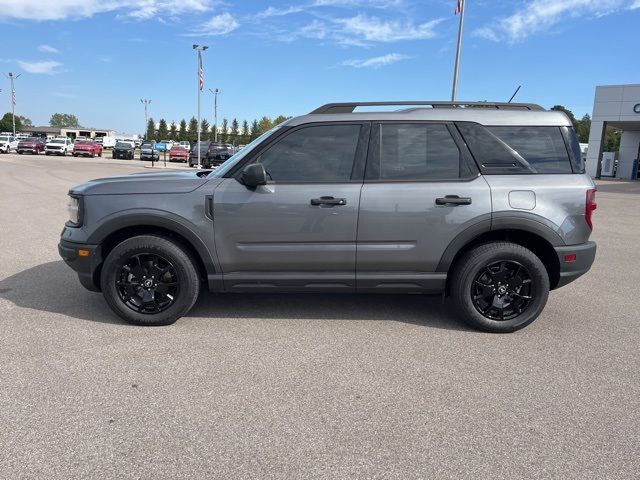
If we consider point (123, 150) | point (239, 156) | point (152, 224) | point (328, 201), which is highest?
point (123, 150)

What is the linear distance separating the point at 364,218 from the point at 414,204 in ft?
1.41

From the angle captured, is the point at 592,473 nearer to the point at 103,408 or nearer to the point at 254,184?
the point at 103,408

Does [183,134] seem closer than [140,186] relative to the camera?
No

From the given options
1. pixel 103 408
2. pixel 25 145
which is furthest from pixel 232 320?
pixel 25 145

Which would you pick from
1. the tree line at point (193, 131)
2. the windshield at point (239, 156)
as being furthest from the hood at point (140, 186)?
the tree line at point (193, 131)

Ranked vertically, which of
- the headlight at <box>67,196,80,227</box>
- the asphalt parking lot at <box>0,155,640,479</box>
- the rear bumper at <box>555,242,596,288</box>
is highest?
the headlight at <box>67,196,80,227</box>

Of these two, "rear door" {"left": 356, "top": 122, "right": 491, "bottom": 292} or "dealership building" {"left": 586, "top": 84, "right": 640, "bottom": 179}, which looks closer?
"rear door" {"left": 356, "top": 122, "right": 491, "bottom": 292}

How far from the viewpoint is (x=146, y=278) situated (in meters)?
4.30

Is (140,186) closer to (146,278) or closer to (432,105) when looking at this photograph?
(146,278)

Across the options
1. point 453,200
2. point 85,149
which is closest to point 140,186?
point 453,200

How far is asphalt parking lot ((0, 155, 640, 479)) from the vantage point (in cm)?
251

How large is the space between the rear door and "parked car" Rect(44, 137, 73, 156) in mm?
48318

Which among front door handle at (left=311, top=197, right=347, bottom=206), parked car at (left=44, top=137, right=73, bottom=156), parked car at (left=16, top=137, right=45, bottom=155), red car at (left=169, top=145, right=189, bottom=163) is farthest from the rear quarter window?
parked car at (left=16, top=137, right=45, bottom=155)

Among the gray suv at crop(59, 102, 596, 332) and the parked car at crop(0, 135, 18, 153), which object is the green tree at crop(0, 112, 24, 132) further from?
the gray suv at crop(59, 102, 596, 332)
